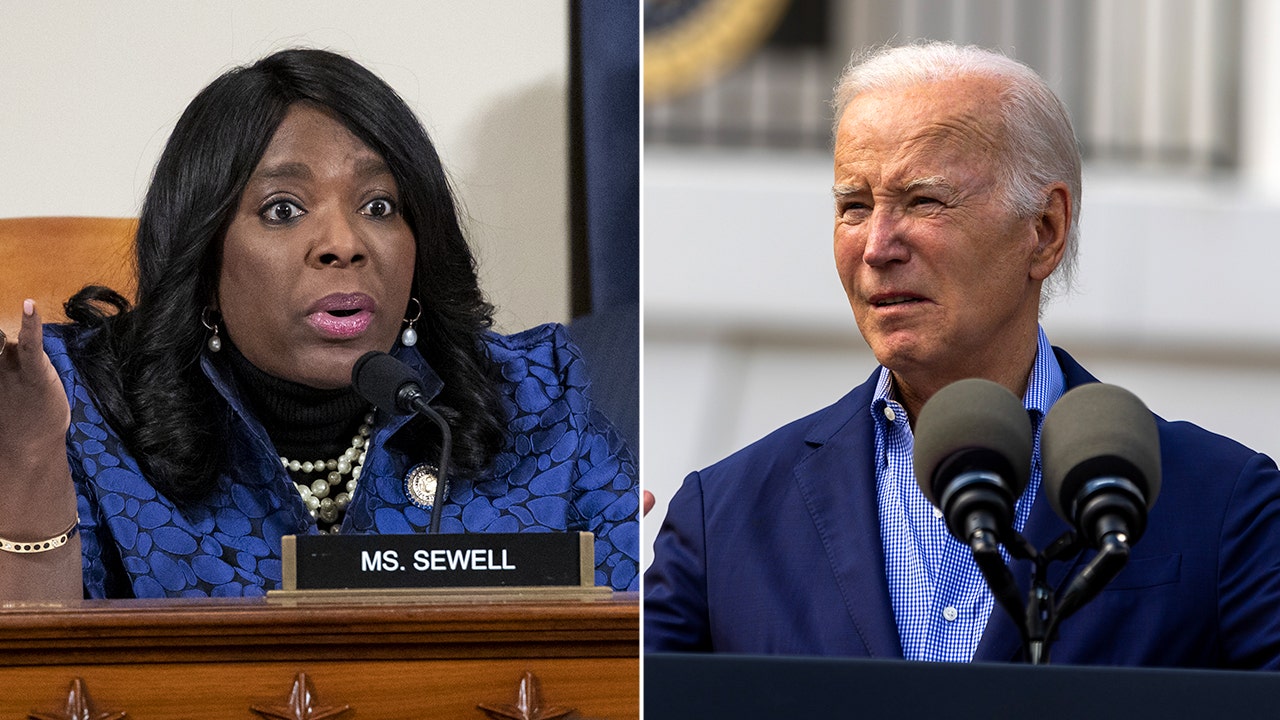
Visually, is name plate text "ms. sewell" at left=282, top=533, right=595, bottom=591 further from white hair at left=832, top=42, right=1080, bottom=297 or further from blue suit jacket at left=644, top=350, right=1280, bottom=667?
white hair at left=832, top=42, right=1080, bottom=297

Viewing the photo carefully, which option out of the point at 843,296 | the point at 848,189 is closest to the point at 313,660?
the point at 848,189

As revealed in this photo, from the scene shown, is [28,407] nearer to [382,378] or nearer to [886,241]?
[382,378]

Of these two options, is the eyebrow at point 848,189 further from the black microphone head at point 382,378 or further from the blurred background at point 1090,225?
the blurred background at point 1090,225

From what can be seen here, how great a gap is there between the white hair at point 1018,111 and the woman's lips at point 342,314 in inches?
26.6

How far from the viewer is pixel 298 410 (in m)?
2.15

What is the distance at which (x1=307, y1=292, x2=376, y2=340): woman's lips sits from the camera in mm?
2150

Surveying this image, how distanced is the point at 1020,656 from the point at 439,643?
0.64m

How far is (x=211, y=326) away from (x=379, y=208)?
0.25 metres

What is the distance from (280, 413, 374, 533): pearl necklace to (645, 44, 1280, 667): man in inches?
15.2

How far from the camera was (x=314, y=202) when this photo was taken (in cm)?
214

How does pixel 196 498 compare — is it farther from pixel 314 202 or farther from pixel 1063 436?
pixel 1063 436

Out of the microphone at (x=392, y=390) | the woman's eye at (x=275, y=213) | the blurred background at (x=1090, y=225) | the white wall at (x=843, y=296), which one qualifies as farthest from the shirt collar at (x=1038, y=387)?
the white wall at (x=843, y=296)

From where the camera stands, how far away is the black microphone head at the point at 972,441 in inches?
62.1

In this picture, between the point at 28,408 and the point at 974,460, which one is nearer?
the point at 974,460
